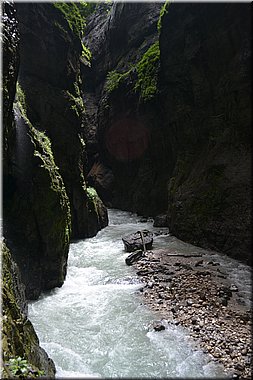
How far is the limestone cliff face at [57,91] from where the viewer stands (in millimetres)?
15178

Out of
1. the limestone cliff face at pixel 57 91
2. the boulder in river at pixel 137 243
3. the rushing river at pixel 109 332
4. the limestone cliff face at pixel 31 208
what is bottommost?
the rushing river at pixel 109 332

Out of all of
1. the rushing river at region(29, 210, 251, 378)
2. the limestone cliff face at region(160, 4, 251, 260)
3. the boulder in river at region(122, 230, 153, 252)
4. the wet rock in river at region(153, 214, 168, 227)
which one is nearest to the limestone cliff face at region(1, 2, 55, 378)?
the rushing river at region(29, 210, 251, 378)

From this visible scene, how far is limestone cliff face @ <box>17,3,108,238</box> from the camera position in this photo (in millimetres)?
15178

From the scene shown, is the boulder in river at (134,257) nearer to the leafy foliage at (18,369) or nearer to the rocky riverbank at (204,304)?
the rocky riverbank at (204,304)

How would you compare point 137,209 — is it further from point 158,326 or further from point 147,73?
point 158,326

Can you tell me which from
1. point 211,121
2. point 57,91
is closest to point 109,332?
point 211,121

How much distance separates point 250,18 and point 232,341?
598 inches

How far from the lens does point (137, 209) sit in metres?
25.7

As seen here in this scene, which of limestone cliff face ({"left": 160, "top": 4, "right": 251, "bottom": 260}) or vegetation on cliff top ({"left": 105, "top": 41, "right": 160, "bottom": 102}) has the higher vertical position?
vegetation on cliff top ({"left": 105, "top": 41, "right": 160, "bottom": 102})

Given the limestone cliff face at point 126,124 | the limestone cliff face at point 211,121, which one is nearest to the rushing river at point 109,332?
the limestone cliff face at point 211,121

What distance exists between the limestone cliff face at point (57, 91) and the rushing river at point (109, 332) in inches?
258

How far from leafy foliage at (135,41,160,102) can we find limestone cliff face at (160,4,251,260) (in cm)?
349

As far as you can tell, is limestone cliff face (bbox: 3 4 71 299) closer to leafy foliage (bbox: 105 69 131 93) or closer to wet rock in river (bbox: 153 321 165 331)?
wet rock in river (bbox: 153 321 165 331)

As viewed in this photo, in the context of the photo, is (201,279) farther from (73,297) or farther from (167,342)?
(73,297)
